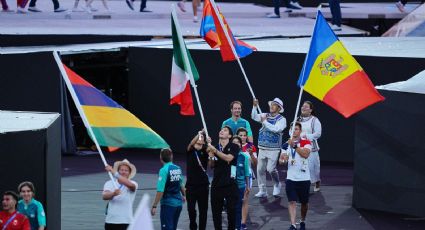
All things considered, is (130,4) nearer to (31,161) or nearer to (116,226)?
(31,161)

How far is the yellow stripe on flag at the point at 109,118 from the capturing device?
534 inches

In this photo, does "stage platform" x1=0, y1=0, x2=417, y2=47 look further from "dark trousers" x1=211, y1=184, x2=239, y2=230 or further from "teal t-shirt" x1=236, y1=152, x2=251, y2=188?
"dark trousers" x1=211, y1=184, x2=239, y2=230

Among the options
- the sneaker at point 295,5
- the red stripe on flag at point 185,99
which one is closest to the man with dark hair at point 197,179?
the red stripe on flag at point 185,99

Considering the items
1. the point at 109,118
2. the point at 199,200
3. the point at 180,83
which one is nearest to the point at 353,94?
the point at 180,83

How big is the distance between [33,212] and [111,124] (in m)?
1.34

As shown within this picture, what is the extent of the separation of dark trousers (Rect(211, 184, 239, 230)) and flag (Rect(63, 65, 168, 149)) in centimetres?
257

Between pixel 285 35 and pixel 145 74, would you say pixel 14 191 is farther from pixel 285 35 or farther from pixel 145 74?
pixel 285 35

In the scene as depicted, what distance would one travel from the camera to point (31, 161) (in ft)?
46.7

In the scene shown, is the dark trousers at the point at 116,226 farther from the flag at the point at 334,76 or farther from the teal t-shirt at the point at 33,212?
the flag at the point at 334,76

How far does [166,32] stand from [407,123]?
→ 428 inches

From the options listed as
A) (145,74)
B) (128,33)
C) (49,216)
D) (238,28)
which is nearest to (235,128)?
(49,216)

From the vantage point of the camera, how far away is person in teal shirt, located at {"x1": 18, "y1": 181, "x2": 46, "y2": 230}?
44.0 feet

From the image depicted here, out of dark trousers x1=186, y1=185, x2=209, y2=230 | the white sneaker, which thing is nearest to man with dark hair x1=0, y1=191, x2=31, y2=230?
dark trousers x1=186, y1=185, x2=209, y2=230

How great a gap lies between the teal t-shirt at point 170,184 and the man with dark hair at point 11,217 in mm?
2398
